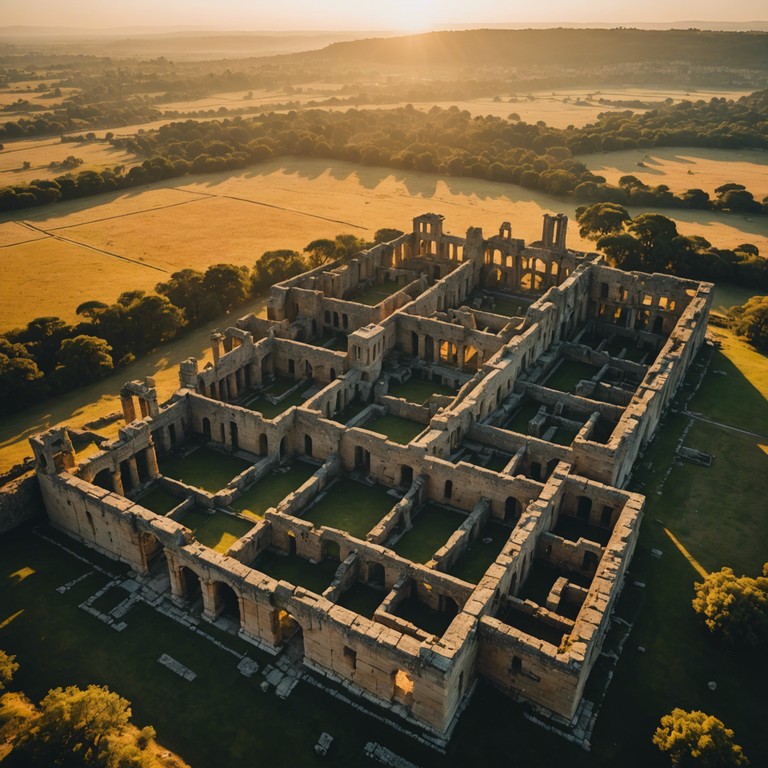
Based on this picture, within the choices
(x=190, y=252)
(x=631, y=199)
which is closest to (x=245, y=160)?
(x=190, y=252)

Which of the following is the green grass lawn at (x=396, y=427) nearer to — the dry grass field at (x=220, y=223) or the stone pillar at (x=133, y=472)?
the stone pillar at (x=133, y=472)

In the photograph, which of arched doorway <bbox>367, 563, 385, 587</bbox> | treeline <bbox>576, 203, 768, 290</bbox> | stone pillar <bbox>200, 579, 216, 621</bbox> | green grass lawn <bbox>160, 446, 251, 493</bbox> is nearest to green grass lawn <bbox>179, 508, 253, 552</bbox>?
green grass lawn <bbox>160, 446, 251, 493</bbox>

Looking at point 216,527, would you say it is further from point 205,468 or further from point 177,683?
point 177,683

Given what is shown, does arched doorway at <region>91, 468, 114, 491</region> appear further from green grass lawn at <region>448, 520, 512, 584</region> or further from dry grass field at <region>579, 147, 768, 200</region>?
dry grass field at <region>579, 147, 768, 200</region>

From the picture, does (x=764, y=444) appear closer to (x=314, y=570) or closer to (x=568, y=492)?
(x=568, y=492)

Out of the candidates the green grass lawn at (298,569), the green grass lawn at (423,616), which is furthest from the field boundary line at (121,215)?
the green grass lawn at (423,616)

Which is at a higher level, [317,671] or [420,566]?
[420,566]
